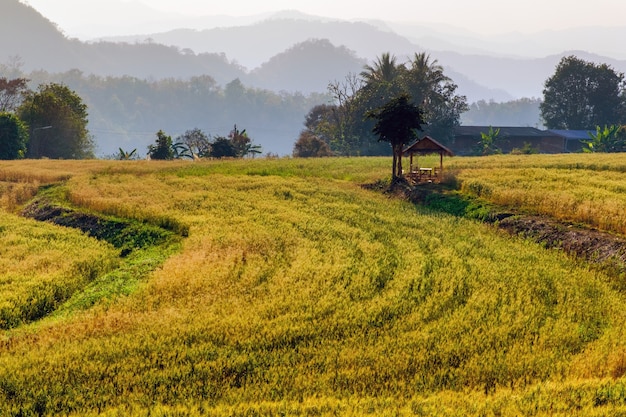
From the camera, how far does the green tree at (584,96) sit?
100 meters

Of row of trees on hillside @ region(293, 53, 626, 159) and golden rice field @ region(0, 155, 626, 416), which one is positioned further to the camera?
row of trees on hillside @ region(293, 53, 626, 159)

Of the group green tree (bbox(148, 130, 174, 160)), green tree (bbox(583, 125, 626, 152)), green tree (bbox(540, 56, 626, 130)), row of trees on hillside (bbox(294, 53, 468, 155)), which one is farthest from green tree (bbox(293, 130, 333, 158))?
green tree (bbox(540, 56, 626, 130))

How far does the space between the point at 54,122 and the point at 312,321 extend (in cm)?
7998

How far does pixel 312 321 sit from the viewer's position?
12.4m

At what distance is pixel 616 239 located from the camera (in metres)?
19.1

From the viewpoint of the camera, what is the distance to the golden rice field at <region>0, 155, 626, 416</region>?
9.35m

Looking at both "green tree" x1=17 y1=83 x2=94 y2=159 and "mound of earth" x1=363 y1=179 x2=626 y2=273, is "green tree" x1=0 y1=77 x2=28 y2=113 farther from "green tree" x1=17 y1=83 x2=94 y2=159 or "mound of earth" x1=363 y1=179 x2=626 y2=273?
"mound of earth" x1=363 y1=179 x2=626 y2=273

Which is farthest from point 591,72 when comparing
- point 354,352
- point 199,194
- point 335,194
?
point 354,352

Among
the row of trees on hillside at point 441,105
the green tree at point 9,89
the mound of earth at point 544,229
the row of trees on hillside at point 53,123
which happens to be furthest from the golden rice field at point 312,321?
the green tree at point 9,89

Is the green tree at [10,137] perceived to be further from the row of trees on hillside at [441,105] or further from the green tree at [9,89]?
the row of trees on hillside at [441,105]

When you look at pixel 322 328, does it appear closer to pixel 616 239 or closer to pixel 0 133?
pixel 616 239

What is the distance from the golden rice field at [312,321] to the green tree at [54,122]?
61.4 meters

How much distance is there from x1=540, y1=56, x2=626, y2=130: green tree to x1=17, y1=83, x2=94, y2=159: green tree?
9102 centimetres

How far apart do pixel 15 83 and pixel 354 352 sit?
102625 mm
